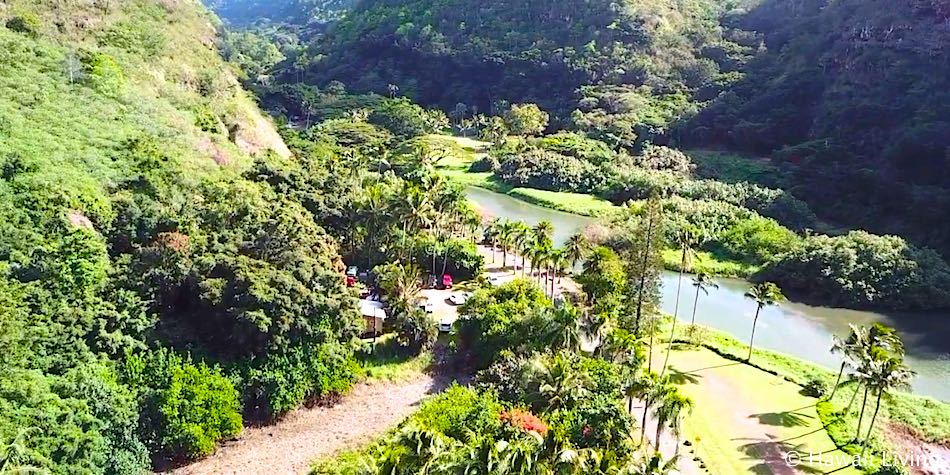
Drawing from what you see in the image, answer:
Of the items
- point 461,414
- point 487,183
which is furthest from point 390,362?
point 487,183

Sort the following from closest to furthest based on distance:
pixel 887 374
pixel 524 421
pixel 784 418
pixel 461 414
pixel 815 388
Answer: pixel 524 421 < pixel 461 414 < pixel 887 374 < pixel 784 418 < pixel 815 388

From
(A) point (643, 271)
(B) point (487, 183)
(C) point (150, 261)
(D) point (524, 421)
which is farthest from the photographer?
(B) point (487, 183)

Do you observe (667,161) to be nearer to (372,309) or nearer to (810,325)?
(810,325)

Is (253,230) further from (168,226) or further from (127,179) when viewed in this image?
(127,179)

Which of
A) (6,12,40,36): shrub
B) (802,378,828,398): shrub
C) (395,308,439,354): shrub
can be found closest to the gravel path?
(395,308,439,354): shrub

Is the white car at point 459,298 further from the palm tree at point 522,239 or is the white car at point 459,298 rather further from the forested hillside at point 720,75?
the forested hillside at point 720,75

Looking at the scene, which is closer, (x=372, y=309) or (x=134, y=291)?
(x=134, y=291)

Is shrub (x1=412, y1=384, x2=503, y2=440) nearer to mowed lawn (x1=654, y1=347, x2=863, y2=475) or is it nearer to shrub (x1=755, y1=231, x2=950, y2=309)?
mowed lawn (x1=654, y1=347, x2=863, y2=475)
